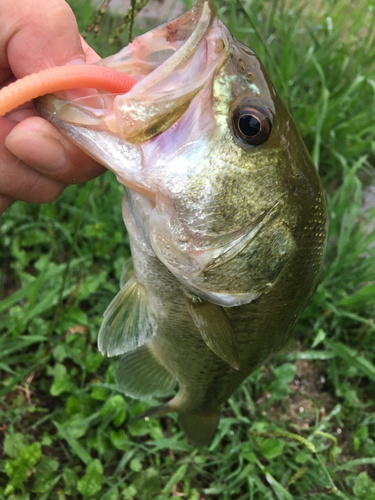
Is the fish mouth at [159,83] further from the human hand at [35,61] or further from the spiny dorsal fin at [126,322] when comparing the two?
→ the spiny dorsal fin at [126,322]

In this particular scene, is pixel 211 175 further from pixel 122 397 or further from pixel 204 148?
pixel 122 397

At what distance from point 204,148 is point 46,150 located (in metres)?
0.38

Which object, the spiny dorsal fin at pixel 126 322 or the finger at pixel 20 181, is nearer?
the finger at pixel 20 181

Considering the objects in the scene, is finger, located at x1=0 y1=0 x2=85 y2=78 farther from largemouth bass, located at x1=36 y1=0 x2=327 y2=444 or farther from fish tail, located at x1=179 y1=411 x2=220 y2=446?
fish tail, located at x1=179 y1=411 x2=220 y2=446

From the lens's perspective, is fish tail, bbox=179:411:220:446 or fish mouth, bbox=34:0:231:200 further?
fish tail, bbox=179:411:220:446

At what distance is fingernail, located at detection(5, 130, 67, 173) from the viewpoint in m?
0.84

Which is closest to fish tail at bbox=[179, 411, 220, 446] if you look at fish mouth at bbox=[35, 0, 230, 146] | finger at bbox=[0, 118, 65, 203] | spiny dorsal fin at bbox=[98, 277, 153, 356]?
spiny dorsal fin at bbox=[98, 277, 153, 356]

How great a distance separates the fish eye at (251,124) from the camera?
866mm

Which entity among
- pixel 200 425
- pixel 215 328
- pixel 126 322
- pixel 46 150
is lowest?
pixel 200 425

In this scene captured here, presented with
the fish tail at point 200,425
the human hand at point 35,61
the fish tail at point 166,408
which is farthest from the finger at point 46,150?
the fish tail at point 200,425

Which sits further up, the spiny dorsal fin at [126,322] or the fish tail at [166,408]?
the spiny dorsal fin at [126,322]

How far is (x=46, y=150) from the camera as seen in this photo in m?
0.87

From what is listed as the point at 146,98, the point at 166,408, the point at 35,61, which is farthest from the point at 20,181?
the point at 166,408

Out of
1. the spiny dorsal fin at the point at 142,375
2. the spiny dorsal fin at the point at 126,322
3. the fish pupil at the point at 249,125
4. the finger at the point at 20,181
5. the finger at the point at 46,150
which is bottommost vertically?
the spiny dorsal fin at the point at 142,375
